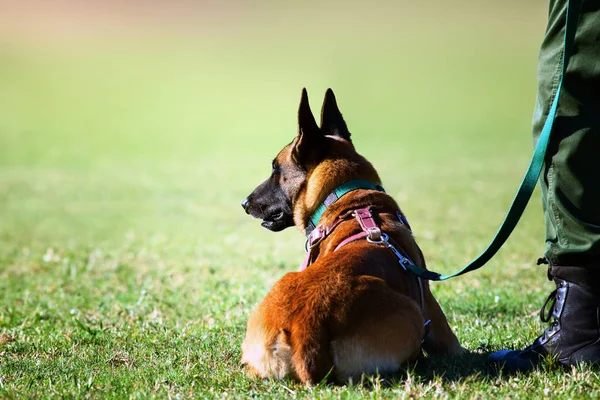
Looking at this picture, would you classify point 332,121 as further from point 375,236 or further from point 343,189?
point 375,236

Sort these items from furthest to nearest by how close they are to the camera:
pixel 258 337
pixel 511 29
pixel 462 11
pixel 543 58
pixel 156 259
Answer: pixel 462 11 < pixel 511 29 < pixel 156 259 < pixel 543 58 < pixel 258 337

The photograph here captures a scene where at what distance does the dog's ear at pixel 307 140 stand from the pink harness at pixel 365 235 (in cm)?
48

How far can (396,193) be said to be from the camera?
47.3 feet

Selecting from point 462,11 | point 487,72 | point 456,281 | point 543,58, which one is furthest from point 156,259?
point 462,11

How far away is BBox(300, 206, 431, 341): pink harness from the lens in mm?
3902

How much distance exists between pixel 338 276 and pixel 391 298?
279mm

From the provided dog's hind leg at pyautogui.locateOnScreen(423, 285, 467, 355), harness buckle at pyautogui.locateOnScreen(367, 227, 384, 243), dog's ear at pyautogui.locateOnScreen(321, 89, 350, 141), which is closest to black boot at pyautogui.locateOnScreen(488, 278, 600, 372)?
dog's hind leg at pyautogui.locateOnScreen(423, 285, 467, 355)

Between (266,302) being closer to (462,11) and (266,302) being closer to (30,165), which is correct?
(30,165)

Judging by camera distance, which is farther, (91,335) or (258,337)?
(91,335)

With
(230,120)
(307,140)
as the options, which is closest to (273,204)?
(307,140)

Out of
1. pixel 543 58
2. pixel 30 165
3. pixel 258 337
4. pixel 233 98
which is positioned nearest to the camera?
pixel 258 337

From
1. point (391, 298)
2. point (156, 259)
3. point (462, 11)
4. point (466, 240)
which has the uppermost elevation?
point (462, 11)

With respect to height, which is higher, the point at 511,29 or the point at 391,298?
the point at 511,29

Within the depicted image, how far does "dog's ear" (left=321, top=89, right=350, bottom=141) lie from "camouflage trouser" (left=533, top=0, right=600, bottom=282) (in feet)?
5.41
